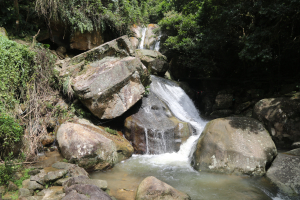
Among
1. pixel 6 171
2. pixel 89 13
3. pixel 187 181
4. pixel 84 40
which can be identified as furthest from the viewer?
pixel 84 40

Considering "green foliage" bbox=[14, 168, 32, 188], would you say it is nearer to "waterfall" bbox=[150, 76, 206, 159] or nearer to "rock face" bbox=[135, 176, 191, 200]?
"rock face" bbox=[135, 176, 191, 200]

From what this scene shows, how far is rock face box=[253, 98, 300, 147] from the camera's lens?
715cm

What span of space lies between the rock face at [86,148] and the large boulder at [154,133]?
1.29 meters

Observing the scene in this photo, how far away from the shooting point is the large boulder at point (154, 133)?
766 centimetres

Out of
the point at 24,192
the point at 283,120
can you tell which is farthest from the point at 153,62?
the point at 24,192

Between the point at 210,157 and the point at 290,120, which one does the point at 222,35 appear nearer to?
the point at 290,120

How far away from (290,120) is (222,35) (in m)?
5.32

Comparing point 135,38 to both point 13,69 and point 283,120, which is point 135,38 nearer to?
point 13,69

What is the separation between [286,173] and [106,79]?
21.7 feet

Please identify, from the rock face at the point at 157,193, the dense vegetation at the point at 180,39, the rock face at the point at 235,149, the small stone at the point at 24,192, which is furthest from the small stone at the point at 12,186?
the rock face at the point at 235,149

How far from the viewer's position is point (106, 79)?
7.74m

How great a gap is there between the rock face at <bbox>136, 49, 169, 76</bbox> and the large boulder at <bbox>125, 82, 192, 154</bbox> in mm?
5514

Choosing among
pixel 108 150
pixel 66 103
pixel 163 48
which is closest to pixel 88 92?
pixel 66 103

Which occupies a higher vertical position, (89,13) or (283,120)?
(89,13)
